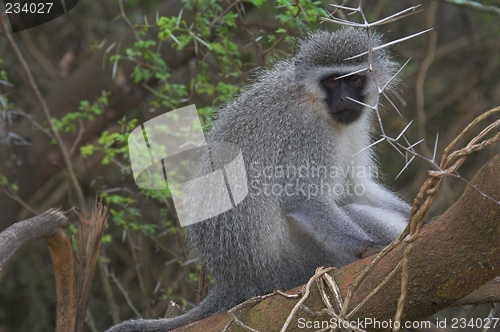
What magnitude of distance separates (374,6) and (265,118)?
3817 mm

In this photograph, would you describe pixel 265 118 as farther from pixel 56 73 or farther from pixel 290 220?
pixel 56 73

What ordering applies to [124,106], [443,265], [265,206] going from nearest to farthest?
[443,265]
[265,206]
[124,106]

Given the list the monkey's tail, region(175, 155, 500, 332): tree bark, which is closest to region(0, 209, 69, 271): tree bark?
the monkey's tail

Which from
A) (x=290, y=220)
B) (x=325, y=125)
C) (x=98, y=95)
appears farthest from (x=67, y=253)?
(x=98, y=95)

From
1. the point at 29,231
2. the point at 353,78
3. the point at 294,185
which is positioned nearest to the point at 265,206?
the point at 294,185

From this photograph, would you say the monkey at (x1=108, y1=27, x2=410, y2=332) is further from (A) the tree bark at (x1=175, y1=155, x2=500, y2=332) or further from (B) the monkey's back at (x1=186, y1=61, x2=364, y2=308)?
(A) the tree bark at (x1=175, y1=155, x2=500, y2=332)

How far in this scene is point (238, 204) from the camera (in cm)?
313

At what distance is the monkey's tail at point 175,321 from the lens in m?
3.12

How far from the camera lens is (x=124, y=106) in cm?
556

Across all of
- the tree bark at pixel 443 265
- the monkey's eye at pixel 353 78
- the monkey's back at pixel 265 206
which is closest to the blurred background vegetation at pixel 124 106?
the monkey's back at pixel 265 206

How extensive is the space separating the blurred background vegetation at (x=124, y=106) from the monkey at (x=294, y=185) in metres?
1.41

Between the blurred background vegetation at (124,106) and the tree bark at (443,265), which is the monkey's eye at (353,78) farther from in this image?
the blurred background vegetation at (124,106)

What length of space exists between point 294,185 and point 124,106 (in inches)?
110

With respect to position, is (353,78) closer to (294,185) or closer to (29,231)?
(294,185)
